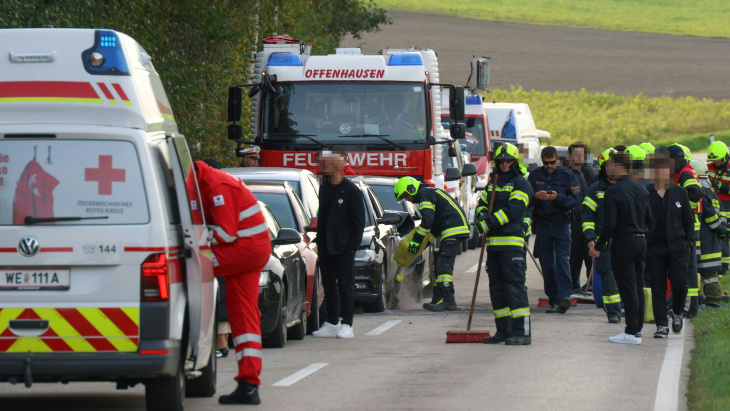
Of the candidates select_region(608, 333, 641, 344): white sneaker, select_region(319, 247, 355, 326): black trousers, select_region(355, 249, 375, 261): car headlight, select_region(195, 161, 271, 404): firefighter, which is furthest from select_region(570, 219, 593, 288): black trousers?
select_region(195, 161, 271, 404): firefighter

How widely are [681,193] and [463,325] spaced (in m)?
2.72

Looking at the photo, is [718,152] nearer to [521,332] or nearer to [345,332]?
[521,332]

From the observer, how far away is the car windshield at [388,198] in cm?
1902

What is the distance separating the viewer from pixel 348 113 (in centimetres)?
2042

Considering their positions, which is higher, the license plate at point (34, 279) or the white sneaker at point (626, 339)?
the license plate at point (34, 279)

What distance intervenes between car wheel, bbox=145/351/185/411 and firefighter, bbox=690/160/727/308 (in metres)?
9.42

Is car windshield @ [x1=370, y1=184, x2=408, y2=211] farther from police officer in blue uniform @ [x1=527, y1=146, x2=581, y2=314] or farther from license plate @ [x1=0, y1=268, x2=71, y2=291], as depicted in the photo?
license plate @ [x1=0, y1=268, x2=71, y2=291]

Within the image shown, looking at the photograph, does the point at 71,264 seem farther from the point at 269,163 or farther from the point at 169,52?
the point at 169,52

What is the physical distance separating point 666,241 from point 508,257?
5.96 feet

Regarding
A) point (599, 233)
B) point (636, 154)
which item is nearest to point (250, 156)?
point (599, 233)

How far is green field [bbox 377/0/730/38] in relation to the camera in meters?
102

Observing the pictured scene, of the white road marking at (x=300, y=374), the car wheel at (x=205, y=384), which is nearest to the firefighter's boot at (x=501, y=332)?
the white road marking at (x=300, y=374)

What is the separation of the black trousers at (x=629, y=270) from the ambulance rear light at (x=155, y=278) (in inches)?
255

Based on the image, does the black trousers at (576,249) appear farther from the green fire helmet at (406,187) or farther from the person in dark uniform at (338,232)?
the person in dark uniform at (338,232)
